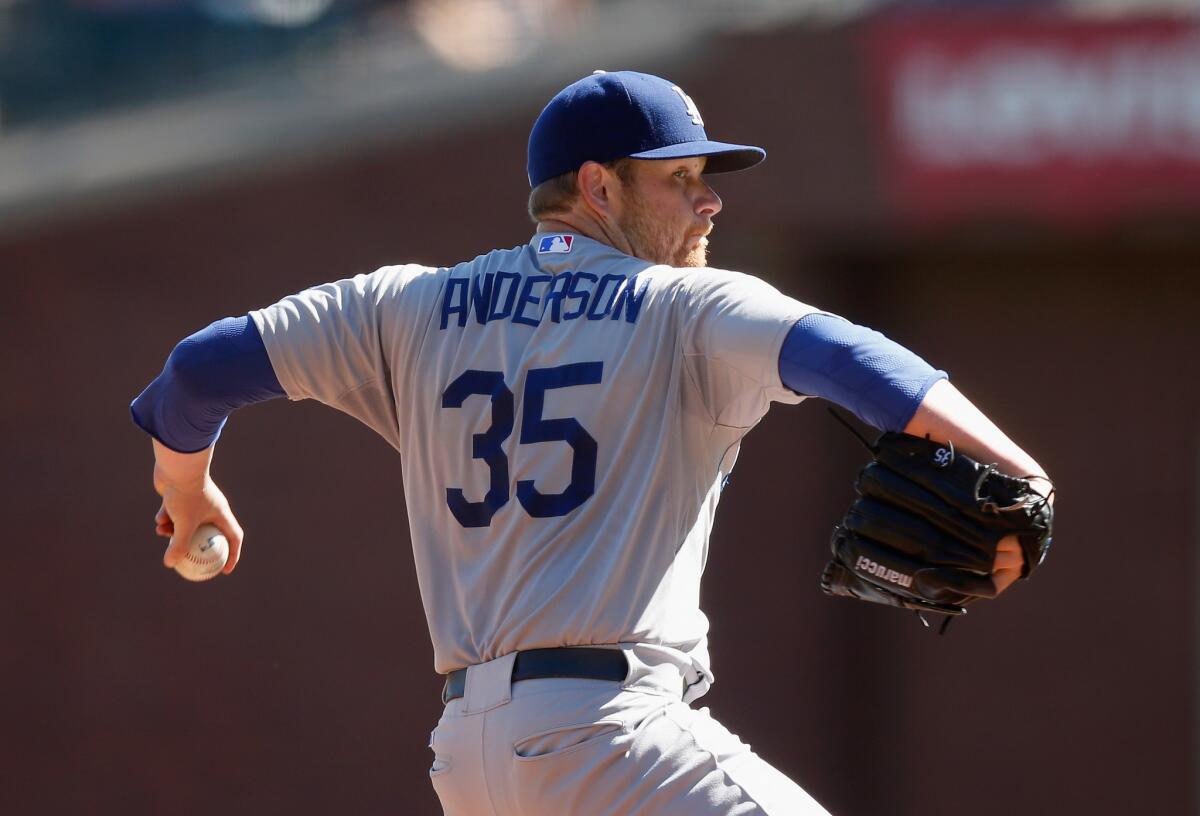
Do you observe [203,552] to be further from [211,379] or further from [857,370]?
[857,370]

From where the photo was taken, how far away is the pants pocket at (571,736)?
111 inches

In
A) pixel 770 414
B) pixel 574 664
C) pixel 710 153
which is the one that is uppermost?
pixel 710 153

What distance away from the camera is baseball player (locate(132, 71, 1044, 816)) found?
2807 mm

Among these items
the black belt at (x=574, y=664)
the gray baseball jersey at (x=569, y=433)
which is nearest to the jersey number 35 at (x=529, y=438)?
the gray baseball jersey at (x=569, y=433)

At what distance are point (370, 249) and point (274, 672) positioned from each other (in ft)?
7.23

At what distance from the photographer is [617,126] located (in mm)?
3217

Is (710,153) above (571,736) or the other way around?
above

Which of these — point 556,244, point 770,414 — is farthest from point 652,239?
point 770,414

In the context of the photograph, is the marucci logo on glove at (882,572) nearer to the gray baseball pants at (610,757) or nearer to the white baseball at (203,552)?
the gray baseball pants at (610,757)

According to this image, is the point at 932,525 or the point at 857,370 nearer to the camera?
the point at 857,370

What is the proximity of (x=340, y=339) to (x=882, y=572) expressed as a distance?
1.12m

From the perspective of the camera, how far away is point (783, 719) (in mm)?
9016

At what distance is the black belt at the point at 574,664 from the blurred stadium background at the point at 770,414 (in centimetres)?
577

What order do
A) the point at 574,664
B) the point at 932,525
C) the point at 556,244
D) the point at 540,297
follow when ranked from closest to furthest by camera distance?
the point at 932,525, the point at 574,664, the point at 540,297, the point at 556,244
